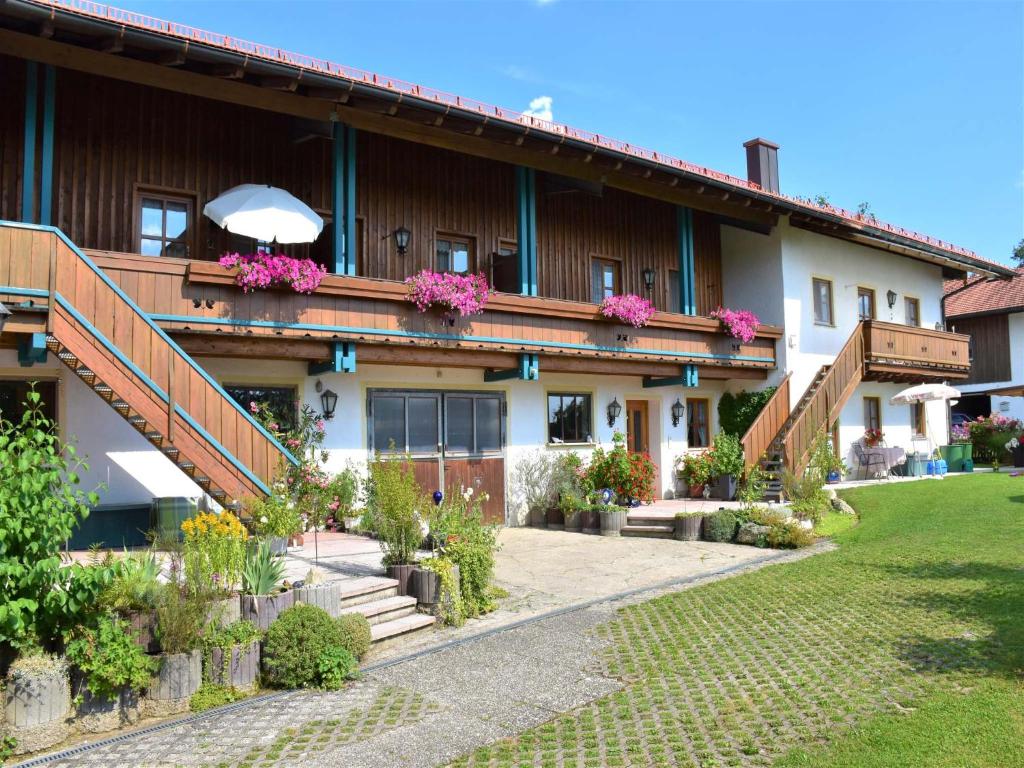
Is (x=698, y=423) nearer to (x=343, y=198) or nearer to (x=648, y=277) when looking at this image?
(x=648, y=277)

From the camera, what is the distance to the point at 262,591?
21.5 feet

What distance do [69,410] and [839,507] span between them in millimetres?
13107

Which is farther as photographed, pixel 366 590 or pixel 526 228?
pixel 526 228

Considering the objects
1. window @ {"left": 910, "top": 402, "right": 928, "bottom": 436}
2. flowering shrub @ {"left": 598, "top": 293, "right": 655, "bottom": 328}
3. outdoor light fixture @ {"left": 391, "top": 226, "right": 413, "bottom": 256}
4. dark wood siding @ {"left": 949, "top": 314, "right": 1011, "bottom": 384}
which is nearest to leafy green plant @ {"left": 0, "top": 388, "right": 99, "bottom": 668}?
outdoor light fixture @ {"left": 391, "top": 226, "right": 413, "bottom": 256}

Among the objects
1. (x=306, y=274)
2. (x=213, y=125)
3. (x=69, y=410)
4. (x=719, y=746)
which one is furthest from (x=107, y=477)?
(x=719, y=746)

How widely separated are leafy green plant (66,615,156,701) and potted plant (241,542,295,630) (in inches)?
37.6

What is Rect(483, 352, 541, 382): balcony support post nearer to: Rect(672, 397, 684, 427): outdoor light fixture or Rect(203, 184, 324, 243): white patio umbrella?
Rect(203, 184, 324, 243): white patio umbrella

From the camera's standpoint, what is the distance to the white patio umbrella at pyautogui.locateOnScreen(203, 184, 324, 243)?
10.9 metres

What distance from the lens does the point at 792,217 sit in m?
18.7

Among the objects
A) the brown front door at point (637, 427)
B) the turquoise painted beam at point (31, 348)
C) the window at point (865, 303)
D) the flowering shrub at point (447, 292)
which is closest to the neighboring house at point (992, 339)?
the window at point (865, 303)

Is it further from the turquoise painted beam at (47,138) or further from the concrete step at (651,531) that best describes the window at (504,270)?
the turquoise painted beam at (47,138)

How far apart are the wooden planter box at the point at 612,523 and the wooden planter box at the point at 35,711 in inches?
389

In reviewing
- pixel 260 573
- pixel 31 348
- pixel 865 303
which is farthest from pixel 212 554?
pixel 865 303

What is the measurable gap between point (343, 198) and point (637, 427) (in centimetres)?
876
